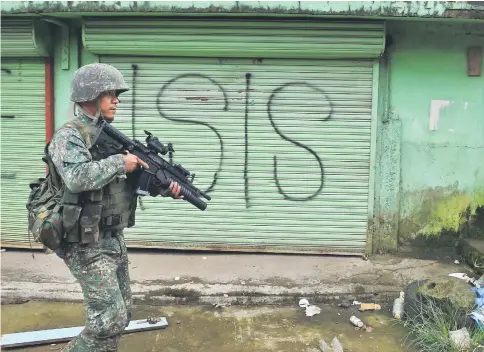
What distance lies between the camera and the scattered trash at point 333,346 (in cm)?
365

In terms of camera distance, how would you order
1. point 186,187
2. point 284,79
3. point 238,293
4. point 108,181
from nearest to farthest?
point 108,181 < point 186,187 < point 238,293 < point 284,79

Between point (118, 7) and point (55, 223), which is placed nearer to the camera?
point (55, 223)

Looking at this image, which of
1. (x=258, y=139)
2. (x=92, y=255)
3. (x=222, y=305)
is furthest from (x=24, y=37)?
(x=222, y=305)

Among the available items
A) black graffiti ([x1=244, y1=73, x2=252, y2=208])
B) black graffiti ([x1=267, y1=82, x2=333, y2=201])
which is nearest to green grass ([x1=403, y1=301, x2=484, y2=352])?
black graffiti ([x1=267, y1=82, x2=333, y2=201])

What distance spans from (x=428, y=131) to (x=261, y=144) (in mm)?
1994

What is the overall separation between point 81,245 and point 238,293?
2.10 m

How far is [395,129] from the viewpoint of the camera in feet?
18.3

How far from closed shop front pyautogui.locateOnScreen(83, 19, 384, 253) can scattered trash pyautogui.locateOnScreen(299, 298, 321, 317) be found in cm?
119

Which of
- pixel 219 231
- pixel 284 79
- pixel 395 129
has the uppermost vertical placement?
pixel 284 79

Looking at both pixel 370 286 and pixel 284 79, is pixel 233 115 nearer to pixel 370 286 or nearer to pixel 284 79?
pixel 284 79

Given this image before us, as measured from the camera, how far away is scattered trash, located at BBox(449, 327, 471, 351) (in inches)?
139

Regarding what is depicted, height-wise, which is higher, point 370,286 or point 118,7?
point 118,7

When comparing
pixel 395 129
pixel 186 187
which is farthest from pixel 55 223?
pixel 395 129

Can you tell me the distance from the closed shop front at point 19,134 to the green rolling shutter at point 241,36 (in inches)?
35.6
